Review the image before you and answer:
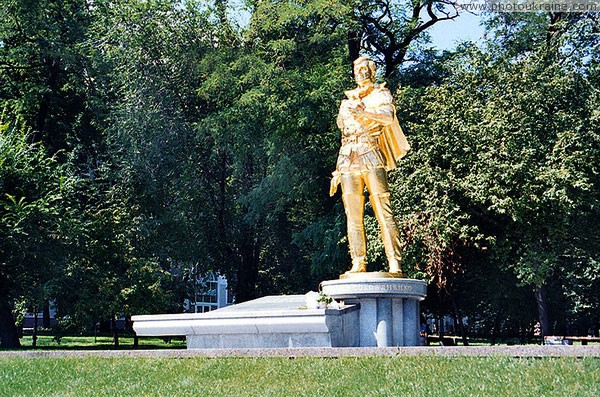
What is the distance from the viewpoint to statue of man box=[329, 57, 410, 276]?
15.0 metres

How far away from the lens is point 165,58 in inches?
1107

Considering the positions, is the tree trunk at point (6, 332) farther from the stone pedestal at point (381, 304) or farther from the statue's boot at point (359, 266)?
the stone pedestal at point (381, 304)

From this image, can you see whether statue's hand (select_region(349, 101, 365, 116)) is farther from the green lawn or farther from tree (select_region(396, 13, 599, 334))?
tree (select_region(396, 13, 599, 334))

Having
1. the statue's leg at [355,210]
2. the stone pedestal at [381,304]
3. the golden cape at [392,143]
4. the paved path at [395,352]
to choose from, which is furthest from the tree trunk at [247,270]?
the paved path at [395,352]

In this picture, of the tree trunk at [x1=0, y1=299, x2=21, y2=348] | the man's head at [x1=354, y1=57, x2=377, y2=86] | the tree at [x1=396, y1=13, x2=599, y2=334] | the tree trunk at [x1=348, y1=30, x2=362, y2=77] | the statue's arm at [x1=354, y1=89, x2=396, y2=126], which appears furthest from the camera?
the tree trunk at [x1=348, y1=30, x2=362, y2=77]

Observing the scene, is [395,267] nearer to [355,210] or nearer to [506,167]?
[355,210]

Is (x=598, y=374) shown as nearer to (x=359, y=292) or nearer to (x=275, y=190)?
(x=359, y=292)

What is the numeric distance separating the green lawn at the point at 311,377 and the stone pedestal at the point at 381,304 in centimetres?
275

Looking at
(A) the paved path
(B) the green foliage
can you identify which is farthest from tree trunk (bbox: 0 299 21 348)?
Result: (A) the paved path

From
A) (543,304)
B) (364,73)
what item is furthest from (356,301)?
(543,304)

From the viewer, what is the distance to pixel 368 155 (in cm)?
1516

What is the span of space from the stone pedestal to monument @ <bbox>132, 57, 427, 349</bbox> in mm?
18

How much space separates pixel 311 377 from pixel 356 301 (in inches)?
152

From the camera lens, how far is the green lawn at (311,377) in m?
9.32
